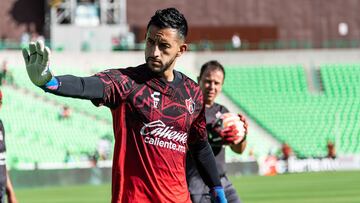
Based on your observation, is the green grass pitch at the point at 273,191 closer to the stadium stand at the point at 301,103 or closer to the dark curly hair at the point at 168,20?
the stadium stand at the point at 301,103

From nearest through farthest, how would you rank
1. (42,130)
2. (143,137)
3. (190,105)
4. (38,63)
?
(38,63) → (143,137) → (190,105) → (42,130)

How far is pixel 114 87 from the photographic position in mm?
6598

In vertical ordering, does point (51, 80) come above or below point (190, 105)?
above

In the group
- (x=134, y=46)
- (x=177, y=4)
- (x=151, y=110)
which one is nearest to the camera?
(x=151, y=110)

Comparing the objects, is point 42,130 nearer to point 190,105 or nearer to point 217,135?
point 217,135

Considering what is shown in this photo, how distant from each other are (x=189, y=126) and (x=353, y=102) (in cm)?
3934

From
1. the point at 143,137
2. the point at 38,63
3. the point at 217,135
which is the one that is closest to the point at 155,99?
the point at 143,137

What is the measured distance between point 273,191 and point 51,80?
19291 millimetres

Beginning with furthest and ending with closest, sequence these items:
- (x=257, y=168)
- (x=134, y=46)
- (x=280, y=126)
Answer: (x=134, y=46) < (x=280, y=126) < (x=257, y=168)

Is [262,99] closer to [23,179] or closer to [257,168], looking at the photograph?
[257,168]

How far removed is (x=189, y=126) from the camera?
7090 millimetres

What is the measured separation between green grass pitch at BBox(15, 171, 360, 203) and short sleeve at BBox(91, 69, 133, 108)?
13991mm

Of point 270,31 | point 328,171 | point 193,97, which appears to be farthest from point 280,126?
point 193,97

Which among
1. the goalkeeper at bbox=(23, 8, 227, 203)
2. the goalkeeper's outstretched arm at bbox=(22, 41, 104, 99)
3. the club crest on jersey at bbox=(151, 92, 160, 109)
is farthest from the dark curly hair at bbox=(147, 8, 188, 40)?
the goalkeeper's outstretched arm at bbox=(22, 41, 104, 99)
